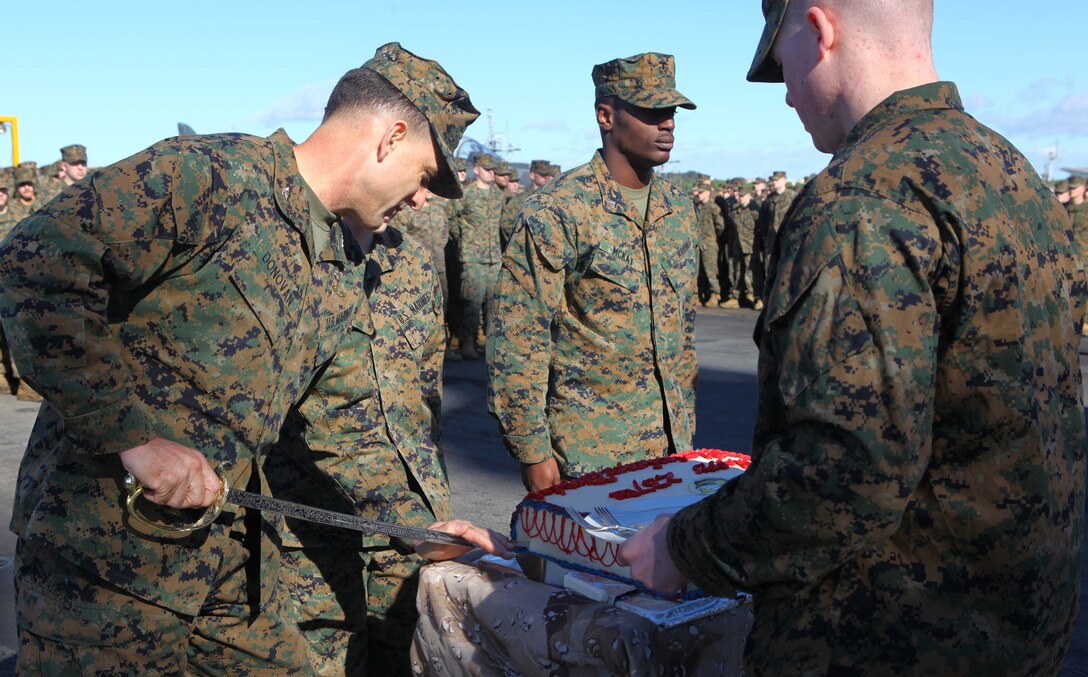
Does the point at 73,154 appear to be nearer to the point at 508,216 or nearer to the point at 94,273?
the point at 508,216

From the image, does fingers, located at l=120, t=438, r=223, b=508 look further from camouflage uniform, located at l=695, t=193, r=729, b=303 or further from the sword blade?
camouflage uniform, located at l=695, t=193, r=729, b=303

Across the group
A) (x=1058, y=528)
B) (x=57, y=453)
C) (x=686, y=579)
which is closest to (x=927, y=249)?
(x=1058, y=528)

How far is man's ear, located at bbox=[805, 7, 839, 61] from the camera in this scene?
1.81m

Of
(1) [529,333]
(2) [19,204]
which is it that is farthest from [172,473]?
(2) [19,204]

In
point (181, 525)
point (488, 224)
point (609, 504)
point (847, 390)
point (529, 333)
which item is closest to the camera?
point (847, 390)

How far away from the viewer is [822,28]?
71.2 inches

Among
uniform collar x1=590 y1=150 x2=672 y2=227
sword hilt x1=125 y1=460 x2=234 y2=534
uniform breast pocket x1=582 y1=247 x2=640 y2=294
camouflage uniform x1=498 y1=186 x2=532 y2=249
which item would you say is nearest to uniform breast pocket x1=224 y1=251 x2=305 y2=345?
sword hilt x1=125 y1=460 x2=234 y2=534

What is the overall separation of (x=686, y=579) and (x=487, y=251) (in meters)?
11.8

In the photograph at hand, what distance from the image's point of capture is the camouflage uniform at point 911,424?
63.7 inches

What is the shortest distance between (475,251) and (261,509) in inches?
438

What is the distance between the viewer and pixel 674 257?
13.7ft

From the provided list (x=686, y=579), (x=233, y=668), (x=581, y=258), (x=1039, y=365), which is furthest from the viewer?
(x=581, y=258)

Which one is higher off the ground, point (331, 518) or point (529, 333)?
point (529, 333)

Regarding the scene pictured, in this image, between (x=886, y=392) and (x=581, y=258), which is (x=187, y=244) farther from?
(x=581, y=258)
